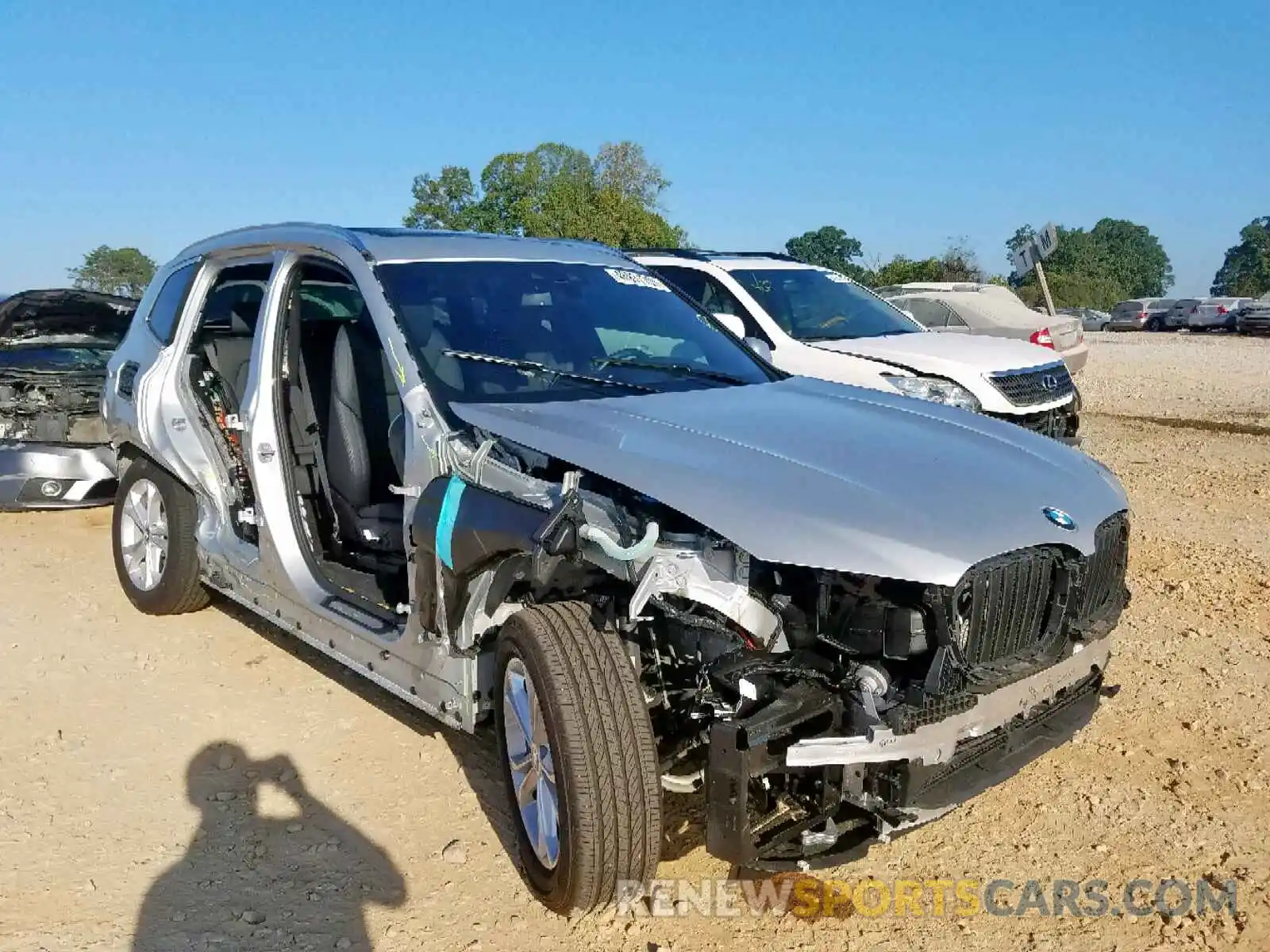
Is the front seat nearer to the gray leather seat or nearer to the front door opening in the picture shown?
the front door opening

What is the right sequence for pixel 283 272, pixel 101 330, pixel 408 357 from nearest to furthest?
pixel 408 357 < pixel 283 272 < pixel 101 330

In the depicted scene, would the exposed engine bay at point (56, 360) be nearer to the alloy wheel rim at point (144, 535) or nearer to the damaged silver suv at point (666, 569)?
the alloy wheel rim at point (144, 535)

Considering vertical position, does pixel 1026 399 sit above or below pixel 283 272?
below

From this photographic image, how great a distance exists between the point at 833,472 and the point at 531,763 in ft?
3.89

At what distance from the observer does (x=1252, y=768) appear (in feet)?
12.8

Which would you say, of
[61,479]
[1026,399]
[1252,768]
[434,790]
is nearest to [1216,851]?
[1252,768]

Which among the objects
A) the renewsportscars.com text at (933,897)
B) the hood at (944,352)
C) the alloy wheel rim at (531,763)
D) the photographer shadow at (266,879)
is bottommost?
the photographer shadow at (266,879)

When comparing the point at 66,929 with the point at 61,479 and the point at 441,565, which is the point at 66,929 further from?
the point at 61,479

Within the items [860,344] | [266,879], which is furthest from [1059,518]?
[860,344]

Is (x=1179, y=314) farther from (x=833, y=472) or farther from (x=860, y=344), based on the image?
(x=833, y=472)

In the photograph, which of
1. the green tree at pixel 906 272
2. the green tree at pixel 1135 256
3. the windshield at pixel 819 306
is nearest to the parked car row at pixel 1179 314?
the green tree at pixel 906 272

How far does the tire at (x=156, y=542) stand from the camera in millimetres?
5254

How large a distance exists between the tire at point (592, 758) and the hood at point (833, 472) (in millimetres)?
459

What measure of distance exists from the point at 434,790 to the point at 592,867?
1.16 metres
